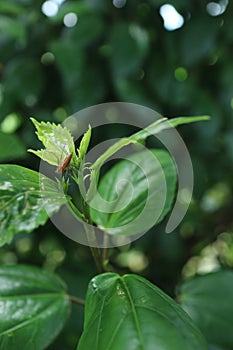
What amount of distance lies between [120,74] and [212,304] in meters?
0.37

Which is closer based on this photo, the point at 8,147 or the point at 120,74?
the point at 8,147

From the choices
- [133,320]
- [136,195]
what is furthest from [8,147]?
[133,320]

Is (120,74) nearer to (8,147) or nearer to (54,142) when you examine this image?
(8,147)

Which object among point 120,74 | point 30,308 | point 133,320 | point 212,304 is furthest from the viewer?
point 120,74

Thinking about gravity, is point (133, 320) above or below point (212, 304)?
above

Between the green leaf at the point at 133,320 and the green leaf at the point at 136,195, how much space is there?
0.11 metres

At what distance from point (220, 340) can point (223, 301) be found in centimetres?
5

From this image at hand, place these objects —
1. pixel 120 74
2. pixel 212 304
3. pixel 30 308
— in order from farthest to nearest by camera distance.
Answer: pixel 120 74, pixel 212 304, pixel 30 308

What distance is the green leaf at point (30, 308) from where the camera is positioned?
443 millimetres

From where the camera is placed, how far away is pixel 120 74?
793 mm

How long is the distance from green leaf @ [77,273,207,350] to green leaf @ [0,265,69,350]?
10 cm

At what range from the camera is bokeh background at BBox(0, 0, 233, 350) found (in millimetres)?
805

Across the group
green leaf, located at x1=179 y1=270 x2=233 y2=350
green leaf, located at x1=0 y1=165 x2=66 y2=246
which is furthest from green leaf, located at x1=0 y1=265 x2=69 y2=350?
green leaf, located at x1=179 y1=270 x2=233 y2=350

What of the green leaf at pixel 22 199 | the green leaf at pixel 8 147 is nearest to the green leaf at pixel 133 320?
the green leaf at pixel 22 199
